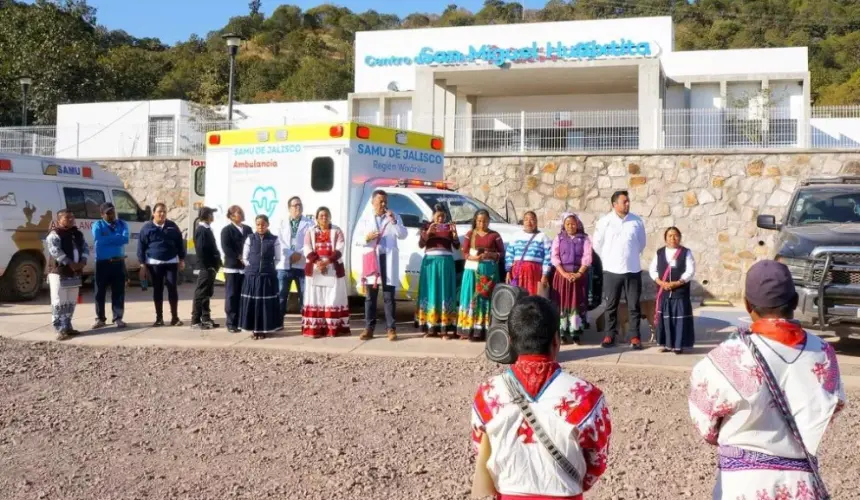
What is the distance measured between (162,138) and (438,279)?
1289 cm

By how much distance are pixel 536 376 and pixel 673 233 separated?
6.96m

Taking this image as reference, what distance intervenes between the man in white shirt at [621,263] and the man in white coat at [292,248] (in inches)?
147

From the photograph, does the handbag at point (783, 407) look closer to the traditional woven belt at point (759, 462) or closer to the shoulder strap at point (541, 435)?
the traditional woven belt at point (759, 462)

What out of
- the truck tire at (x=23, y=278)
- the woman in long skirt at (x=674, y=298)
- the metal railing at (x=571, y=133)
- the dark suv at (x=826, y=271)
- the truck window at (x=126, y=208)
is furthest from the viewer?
the metal railing at (x=571, y=133)

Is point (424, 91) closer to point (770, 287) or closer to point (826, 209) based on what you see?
point (826, 209)

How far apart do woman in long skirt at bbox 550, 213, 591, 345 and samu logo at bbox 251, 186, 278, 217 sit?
170 inches

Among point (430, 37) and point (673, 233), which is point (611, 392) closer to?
point (673, 233)

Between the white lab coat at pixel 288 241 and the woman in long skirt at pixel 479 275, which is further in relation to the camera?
the white lab coat at pixel 288 241

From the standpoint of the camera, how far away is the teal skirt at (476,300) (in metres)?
9.75

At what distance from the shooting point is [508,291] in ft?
28.5

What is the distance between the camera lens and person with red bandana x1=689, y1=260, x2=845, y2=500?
2.81 m

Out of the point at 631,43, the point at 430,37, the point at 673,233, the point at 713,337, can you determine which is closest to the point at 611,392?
the point at 673,233

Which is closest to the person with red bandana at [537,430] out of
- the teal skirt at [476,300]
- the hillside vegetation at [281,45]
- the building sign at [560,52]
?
the teal skirt at [476,300]

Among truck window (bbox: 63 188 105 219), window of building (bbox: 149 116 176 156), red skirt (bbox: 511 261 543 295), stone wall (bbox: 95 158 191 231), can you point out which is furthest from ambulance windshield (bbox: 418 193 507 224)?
window of building (bbox: 149 116 176 156)
